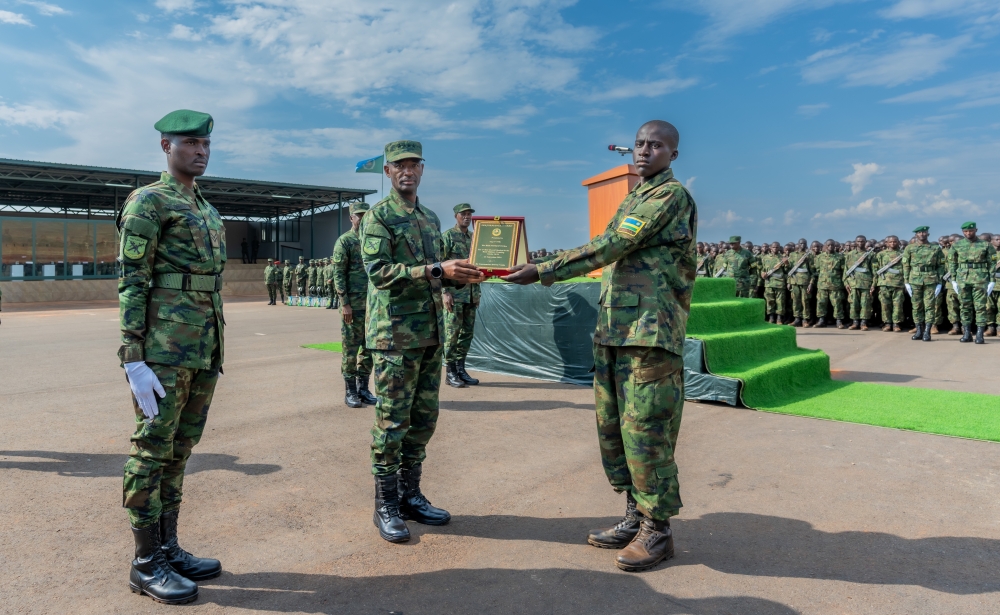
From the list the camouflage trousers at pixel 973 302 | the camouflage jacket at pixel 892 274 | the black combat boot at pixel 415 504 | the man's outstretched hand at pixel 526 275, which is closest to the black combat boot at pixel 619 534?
the black combat boot at pixel 415 504

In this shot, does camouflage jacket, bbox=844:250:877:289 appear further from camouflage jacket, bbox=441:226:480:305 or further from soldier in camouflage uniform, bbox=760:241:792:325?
camouflage jacket, bbox=441:226:480:305

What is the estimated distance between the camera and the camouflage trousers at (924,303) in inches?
488

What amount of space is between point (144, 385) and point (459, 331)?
17.0ft

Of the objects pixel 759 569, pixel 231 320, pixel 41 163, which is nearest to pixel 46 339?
pixel 231 320

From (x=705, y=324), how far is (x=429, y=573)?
5158 millimetres

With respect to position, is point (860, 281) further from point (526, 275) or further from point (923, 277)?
point (526, 275)

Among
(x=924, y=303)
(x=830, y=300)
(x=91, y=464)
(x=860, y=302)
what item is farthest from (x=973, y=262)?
(x=91, y=464)

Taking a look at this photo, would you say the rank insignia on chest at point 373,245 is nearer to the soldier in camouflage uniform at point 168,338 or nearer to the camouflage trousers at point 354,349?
the soldier in camouflage uniform at point 168,338

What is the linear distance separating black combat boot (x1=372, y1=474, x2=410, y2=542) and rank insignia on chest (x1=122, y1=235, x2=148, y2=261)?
1.63 meters

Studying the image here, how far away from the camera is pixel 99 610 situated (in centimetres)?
257

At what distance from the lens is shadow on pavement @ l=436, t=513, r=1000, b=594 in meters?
2.88

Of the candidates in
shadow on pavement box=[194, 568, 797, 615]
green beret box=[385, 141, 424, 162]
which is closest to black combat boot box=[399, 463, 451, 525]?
shadow on pavement box=[194, 568, 797, 615]

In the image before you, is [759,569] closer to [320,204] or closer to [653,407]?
[653,407]

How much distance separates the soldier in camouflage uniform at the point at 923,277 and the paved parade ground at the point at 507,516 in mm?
8828
